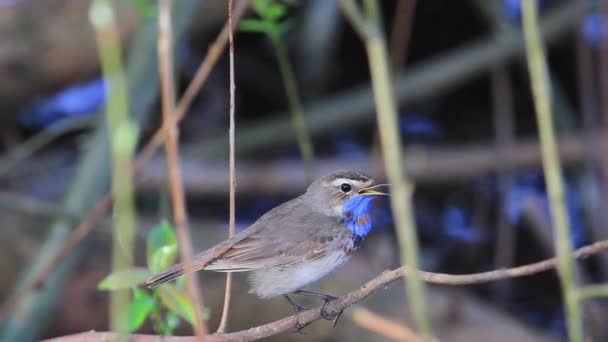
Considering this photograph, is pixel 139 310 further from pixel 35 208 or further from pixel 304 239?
pixel 35 208

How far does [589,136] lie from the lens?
21.0 feet

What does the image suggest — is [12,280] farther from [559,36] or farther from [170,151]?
[559,36]

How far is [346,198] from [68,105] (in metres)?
3.98

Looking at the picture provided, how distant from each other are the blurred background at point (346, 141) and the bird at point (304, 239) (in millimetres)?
1291

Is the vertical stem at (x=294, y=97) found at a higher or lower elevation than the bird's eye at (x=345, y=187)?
higher

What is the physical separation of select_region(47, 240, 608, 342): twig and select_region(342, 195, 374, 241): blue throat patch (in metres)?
0.95

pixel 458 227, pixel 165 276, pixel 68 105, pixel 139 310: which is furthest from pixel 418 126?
pixel 139 310

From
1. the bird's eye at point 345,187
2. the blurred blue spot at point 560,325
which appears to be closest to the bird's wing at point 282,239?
the bird's eye at point 345,187

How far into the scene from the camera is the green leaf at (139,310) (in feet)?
10.2

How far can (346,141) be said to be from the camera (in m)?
7.96

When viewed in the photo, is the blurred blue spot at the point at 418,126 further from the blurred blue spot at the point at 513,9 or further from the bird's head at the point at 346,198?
the bird's head at the point at 346,198

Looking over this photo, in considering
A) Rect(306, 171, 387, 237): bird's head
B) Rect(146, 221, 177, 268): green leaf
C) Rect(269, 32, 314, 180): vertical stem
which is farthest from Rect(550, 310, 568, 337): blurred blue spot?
Rect(146, 221, 177, 268): green leaf

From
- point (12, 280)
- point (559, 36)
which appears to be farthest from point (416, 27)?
point (12, 280)

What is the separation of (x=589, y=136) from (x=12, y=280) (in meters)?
3.75
